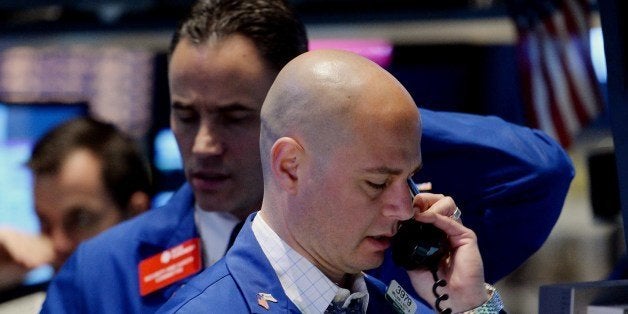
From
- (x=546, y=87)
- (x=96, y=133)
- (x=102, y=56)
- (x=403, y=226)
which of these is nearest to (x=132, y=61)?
(x=102, y=56)

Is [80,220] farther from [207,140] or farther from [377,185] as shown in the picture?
[377,185]

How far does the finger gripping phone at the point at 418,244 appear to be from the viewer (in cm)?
215

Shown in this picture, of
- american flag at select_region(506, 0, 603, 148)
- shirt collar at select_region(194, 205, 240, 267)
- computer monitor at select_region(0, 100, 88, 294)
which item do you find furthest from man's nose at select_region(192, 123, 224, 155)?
american flag at select_region(506, 0, 603, 148)

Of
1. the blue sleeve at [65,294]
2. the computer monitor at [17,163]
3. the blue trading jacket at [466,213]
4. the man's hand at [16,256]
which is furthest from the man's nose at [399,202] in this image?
the computer monitor at [17,163]

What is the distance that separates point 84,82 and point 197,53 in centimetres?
739

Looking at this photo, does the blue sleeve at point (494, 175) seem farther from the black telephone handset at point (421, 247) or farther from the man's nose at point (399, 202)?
the man's nose at point (399, 202)

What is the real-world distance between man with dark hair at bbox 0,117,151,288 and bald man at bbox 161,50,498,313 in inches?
78.1

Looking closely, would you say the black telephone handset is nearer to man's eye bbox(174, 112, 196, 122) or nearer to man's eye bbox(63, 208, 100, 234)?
man's eye bbox(174, 112, 196, 122)

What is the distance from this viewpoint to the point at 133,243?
284 cm

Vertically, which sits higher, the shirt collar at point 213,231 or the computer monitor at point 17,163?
the shirt collar at point 213,231

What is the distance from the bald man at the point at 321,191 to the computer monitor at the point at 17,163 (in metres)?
4.57

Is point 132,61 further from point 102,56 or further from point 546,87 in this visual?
Result: point 546,87

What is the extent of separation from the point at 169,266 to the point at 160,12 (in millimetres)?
7042

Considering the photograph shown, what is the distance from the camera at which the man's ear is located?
1.92 metres
